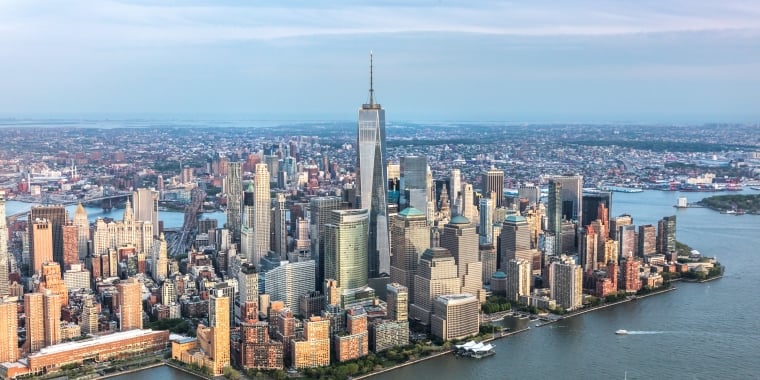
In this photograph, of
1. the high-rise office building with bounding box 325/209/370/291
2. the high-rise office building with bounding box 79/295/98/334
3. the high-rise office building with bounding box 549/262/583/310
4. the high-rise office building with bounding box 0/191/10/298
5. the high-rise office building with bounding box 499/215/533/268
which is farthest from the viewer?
the high-rise office building with bounding box 499/215/533/268

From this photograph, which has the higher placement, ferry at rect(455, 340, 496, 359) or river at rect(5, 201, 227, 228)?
river at rect(5, 201, 227, 228)

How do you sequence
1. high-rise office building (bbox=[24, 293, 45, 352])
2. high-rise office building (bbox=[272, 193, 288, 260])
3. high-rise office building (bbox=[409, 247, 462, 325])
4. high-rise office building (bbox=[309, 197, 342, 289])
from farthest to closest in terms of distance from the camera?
high-rise office building (bbox=[272, 193, 288, 260]) < high-rise office building (bbox=[309, 197, 342, 289]) < high-rise office building (bbox=[409, 247, 462, 325]) < high-rise office building (bbox=[24, 293, 45, 352])

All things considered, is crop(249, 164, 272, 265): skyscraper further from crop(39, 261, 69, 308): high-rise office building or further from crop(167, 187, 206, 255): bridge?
crop(39, 261, 69, 308): high-rise office building

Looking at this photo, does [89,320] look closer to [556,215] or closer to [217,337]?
[217,337]

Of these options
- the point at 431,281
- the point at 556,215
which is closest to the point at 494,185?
the point at 556,215

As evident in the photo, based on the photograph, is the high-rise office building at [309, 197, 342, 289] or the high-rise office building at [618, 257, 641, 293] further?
the high-rise office building at [618, 257, 641, 293]

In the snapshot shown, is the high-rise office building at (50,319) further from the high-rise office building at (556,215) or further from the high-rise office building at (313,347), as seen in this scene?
the high-rise office building at (556,215)

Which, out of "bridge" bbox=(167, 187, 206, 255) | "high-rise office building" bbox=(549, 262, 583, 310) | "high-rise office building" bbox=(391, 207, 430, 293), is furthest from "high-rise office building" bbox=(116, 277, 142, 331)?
"high-rise office building" bbox=(549, 262, 583, 310)
